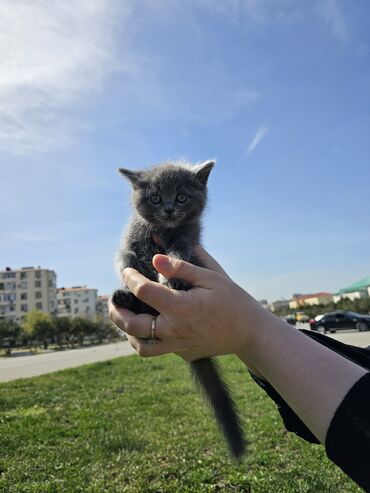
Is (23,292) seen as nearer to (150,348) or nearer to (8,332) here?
(8,332)

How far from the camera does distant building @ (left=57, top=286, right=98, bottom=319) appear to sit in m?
112

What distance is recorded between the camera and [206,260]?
298 cm

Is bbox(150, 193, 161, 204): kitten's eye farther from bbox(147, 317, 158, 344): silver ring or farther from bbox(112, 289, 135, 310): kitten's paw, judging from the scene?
bbox(147, 317, 158, 344): silver ring

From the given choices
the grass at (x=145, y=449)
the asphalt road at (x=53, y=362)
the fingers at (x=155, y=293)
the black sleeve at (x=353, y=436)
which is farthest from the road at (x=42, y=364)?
the black sleeve at (x=353, y=436)

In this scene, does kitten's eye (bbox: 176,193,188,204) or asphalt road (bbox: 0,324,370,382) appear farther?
asphalt road (bbox: 0,324,370,382)

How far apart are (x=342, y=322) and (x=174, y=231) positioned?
25.9m

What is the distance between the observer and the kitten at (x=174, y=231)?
A: 118 inches

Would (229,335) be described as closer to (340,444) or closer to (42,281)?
(340,444)

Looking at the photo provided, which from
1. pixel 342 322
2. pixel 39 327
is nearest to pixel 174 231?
pixel 342 322

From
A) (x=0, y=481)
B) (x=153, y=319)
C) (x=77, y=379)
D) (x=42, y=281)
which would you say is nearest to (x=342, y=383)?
(x=153, y=319)

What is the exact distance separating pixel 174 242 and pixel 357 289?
77.3m

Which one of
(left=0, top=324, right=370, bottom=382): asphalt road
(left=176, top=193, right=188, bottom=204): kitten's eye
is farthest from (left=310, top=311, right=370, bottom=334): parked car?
(left=176, top=193, right=188, bottom=204): kitten's eye

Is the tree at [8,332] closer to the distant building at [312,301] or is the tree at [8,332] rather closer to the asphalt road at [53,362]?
the asphalt road at [53,362]

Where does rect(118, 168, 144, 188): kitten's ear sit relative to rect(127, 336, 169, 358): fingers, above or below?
above
